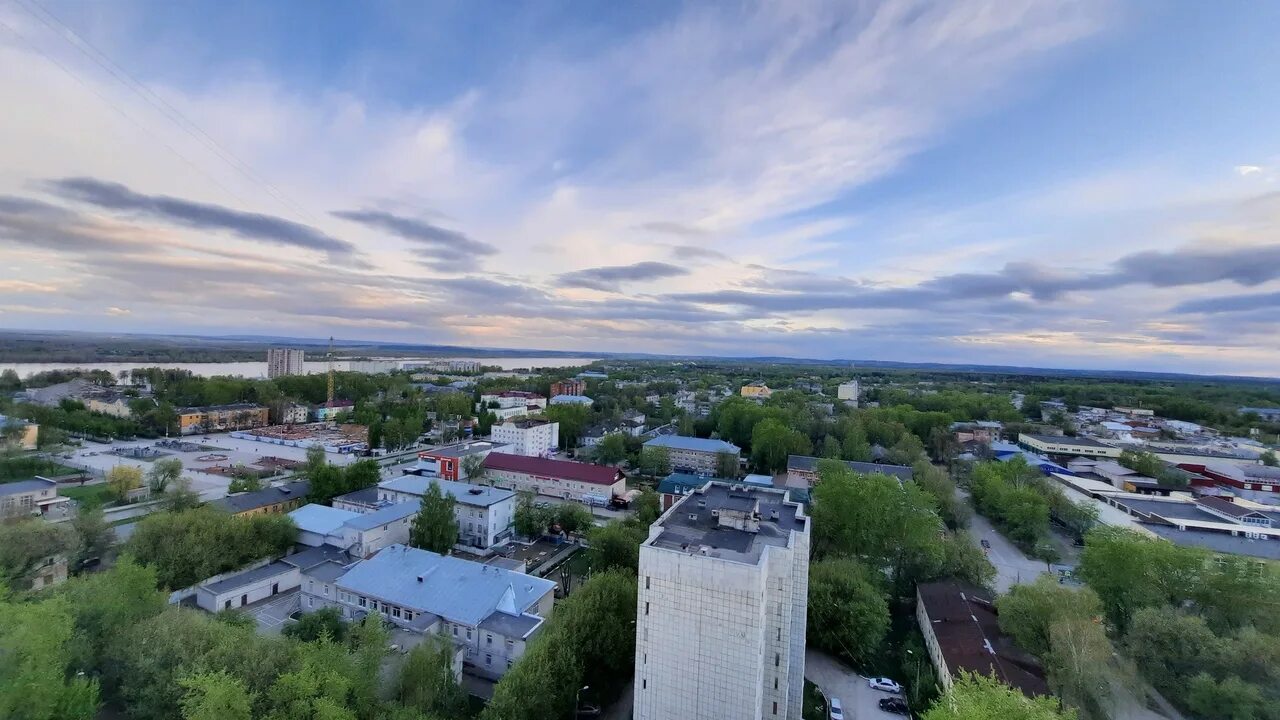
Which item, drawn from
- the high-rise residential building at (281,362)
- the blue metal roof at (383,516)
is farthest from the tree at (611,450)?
the high-rise residential building at (281,362)

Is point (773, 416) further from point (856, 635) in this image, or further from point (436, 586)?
point (436, 586)

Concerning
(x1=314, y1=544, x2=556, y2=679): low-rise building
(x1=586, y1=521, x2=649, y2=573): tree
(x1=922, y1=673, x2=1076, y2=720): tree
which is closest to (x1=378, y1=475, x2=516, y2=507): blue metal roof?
(x1=314, y1=544, x2=556, y2=679): low-rise building

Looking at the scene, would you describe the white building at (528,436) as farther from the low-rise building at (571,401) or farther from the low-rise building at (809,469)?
the low-rise building at (809,469)

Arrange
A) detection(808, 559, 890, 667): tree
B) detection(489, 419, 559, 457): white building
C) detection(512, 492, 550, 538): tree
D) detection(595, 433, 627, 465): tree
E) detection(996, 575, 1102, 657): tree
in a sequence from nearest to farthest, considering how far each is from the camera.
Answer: detection(996, 575, 1102, 657): tree, detection(808, 559, 890, 667): tree, detection(512, 492, 550, 538): tree, detection(595, 433, 627, 465): tree, detection(489, 419, 559, 457): white building

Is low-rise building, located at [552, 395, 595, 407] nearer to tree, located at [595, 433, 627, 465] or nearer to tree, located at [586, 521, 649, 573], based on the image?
tree, located at [595, 433, 627, 465]

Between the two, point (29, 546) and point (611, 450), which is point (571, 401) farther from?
point (29, 546)
